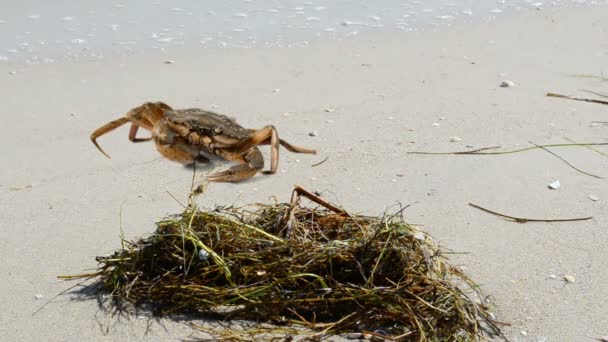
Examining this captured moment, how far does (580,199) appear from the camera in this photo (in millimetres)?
4066

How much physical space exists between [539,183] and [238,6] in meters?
4.57

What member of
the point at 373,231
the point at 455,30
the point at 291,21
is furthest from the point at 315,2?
the point at 373,231

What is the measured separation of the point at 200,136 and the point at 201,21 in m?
3.29

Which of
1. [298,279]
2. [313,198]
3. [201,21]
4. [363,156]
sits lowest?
[201,21]

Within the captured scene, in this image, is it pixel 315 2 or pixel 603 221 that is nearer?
pixel 603 221

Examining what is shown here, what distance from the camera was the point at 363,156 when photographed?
4.63 m

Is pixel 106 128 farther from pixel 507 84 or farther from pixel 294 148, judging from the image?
pixel 507 84

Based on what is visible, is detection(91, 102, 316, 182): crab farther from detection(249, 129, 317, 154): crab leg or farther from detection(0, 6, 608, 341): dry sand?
detection(0, 6, 608, 341): dry sand

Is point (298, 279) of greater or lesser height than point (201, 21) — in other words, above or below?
above

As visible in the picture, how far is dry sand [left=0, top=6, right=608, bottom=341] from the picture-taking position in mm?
3318

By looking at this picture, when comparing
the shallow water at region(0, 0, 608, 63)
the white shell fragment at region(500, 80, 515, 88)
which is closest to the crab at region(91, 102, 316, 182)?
the white shell fragment at region(500, 80, 515, 88)

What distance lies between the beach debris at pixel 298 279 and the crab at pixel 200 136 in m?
1.17

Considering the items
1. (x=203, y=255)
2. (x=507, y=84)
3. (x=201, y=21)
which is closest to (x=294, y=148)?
(x=203, y=255)

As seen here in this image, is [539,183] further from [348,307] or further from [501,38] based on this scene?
[501,38]
